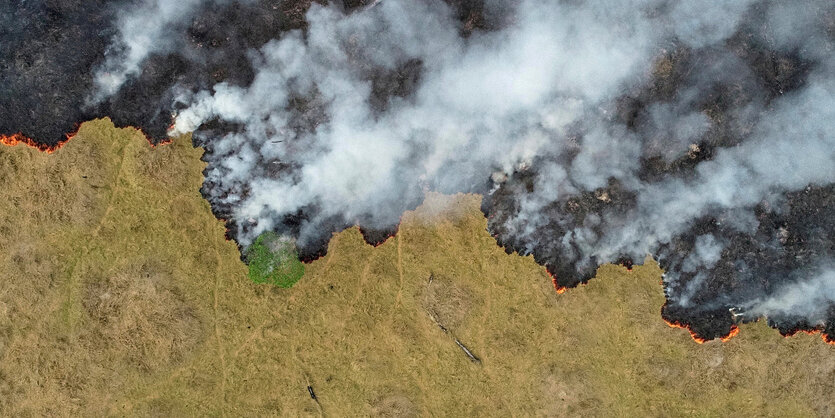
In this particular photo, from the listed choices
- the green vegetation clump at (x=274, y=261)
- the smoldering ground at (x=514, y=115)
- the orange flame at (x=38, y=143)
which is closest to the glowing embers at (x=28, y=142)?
the orange flame at (x=38, y=143)

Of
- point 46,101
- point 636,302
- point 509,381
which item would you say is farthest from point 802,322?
point 46,101

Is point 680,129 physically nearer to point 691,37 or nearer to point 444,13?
point 691,37

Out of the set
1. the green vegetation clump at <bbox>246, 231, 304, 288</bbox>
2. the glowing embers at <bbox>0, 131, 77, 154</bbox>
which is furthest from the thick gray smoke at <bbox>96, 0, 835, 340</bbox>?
the glowing embers at <bbox>0, 131, 77, 154</bbox>

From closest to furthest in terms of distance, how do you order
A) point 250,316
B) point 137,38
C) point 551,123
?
1. point 551,123
2. point 137,38
3. point 250,316

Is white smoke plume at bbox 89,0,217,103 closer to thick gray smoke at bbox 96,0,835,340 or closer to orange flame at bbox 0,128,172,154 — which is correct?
thick gray smoke at bbox 96,0,835,340

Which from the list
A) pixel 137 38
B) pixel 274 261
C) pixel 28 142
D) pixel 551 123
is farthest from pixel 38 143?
pixel 551 123

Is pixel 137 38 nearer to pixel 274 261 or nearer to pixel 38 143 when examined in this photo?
pixel 38 143
